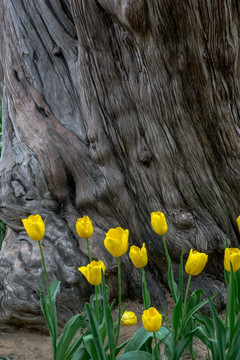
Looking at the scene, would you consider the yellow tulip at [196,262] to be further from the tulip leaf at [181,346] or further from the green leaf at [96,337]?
the green leaf at [96,337]

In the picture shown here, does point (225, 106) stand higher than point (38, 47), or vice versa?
point (38, 47)

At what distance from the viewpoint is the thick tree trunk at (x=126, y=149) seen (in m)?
2.47

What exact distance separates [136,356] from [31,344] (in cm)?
111

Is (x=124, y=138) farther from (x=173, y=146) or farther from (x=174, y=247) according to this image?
(x=174, y=247)

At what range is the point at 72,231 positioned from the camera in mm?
2836

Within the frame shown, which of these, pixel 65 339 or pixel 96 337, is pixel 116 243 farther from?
pixel 65 339

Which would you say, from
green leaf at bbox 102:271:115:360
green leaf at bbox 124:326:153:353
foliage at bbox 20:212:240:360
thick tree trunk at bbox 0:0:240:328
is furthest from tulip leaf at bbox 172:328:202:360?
thick tree trunk at bbox 0:0:240:328

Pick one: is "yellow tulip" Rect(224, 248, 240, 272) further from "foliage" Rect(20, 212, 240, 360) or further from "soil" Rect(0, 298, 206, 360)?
"soil" Rect(0, 298, 206, 360)

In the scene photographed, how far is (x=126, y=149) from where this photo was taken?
2850mm

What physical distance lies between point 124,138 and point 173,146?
1.06 ft

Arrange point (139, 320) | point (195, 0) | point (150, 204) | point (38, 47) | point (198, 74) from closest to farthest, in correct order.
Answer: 1. point (195, 0)
2. point (198, 74)
3. point (139, 320)
4. point (150, 204)
5. point (38, 47)

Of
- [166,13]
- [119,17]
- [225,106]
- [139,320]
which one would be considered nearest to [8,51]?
[119,17]

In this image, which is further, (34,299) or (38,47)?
(38,47)

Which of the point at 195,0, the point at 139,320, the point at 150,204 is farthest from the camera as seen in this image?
the point at 150,204
